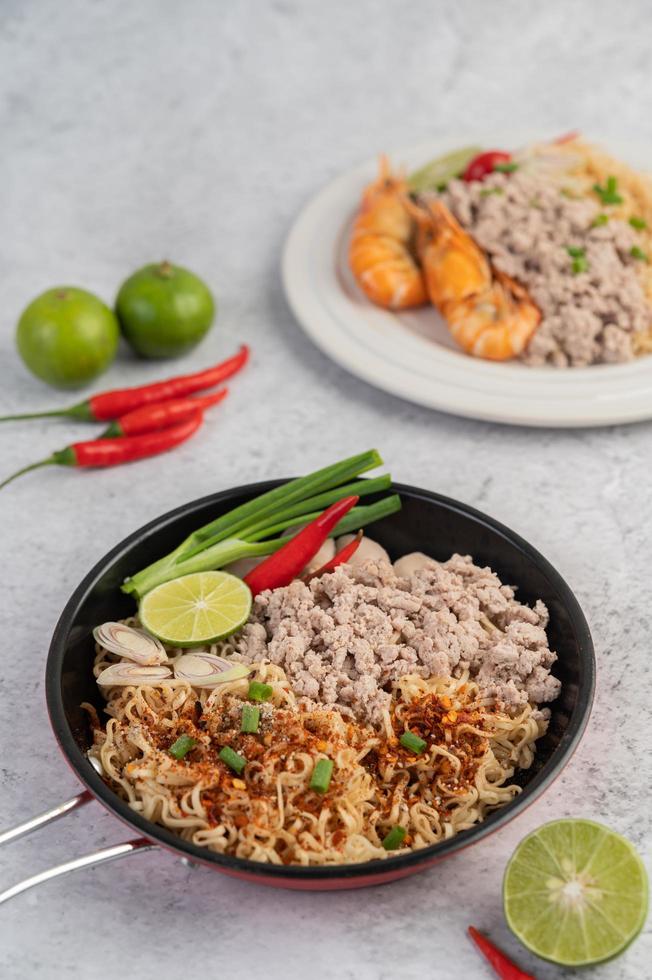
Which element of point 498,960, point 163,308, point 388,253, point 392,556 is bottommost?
point 498,960

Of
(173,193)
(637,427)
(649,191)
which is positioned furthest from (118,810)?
(173,193)

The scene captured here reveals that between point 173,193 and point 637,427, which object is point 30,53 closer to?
point 173,193

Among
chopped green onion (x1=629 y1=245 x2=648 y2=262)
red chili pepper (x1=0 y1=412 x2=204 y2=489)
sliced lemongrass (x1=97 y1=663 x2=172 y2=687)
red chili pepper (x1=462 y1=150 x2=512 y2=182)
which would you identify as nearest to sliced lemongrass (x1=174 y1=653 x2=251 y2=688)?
sliced lemongrass (x1=97 y1=663 x2=172 y2=687)

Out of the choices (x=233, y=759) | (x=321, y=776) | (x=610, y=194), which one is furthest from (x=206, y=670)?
(x=610, y=194)

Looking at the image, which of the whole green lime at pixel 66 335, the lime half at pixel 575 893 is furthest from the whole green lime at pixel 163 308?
the lime half at pixel 575 893

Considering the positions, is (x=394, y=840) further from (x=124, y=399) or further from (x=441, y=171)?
(x=441, y=171)

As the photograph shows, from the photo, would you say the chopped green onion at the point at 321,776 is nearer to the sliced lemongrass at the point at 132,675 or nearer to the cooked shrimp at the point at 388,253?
the sliced lemongrass at the point at 132,675

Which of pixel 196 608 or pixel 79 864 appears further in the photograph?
pixel 196 608
